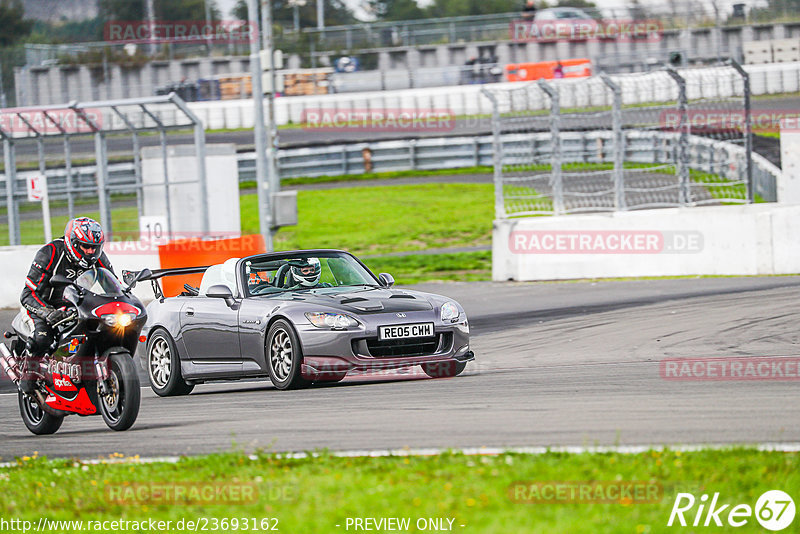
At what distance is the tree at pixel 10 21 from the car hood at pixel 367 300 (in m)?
63.5

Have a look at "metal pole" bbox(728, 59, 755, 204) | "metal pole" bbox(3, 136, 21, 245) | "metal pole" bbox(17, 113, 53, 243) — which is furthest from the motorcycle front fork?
"metal pole" bbox(3, 136, 21, 245)

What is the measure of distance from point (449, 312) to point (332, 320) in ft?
3.56

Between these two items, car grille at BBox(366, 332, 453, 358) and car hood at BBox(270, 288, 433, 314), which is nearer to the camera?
car grille at BBox(366, 332, 453, 358)

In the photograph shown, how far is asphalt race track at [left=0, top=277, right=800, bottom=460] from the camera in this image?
6.68 metres

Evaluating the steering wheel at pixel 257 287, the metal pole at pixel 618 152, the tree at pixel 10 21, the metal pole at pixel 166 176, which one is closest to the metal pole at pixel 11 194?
the metal pole at pixel 166 176

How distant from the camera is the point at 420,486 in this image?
5242mm

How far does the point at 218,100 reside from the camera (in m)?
46.5

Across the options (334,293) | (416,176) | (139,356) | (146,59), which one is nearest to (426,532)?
(334,293)

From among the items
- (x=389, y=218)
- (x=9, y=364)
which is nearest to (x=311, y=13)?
(x=389, y=218)

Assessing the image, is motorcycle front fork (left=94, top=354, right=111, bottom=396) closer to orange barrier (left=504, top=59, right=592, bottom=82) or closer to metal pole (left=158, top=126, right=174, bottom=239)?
metal pole (left=158, top=126, right=174, bottom=239)

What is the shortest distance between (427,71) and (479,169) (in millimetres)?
12053

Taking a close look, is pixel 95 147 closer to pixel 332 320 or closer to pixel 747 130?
pixel 747 130

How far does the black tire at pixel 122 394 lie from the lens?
7836 mm

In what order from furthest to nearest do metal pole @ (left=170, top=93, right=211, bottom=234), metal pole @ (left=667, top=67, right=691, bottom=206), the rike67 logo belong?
metal pole @ (left=170, top=93, right=211, bottom=234)
metal pole @ (left=667, top=67, right=691, bottom=206)
the rike67 logo
